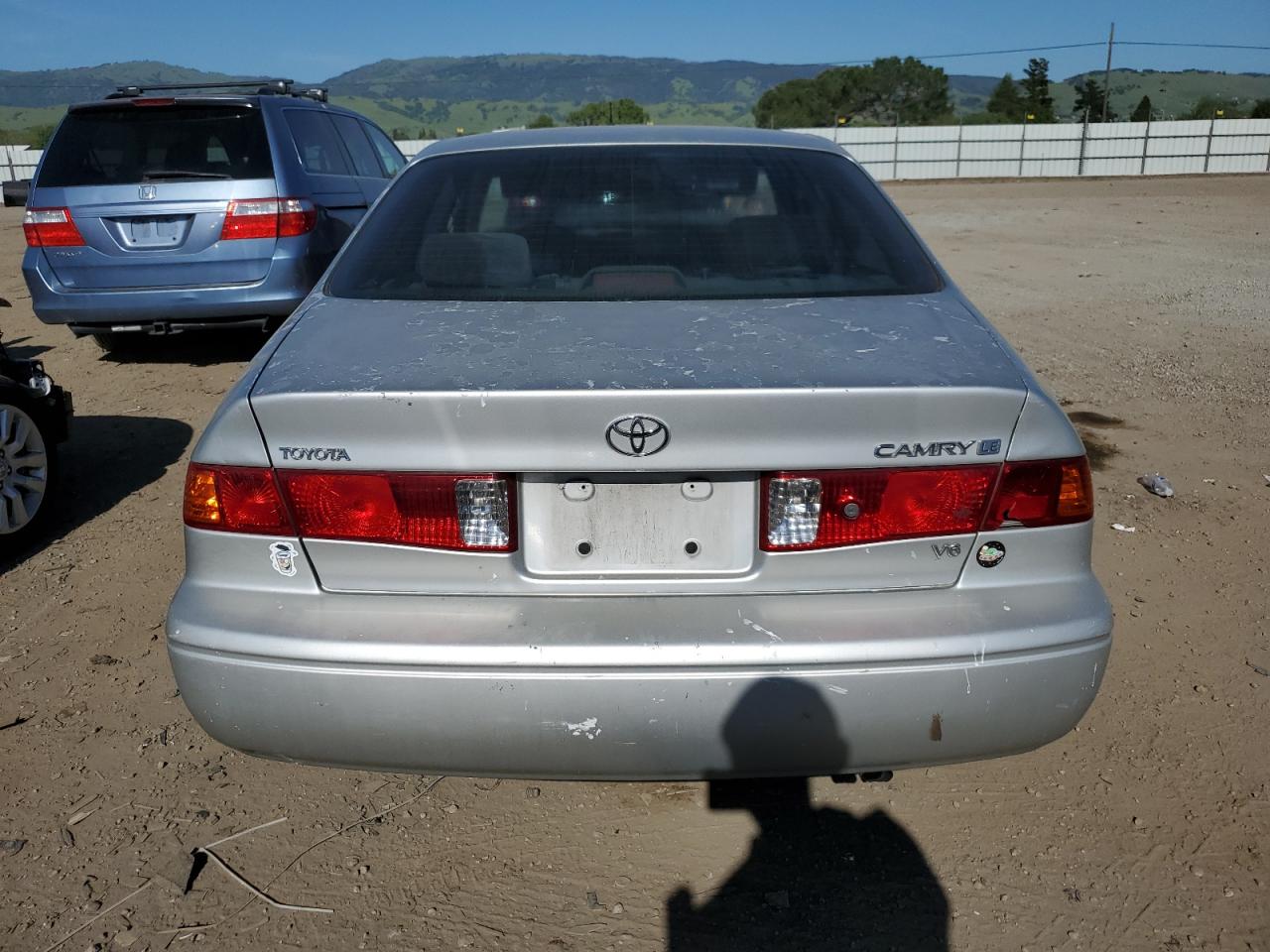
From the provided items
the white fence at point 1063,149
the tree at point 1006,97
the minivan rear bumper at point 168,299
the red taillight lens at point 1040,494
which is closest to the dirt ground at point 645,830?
the red taillight lens at point 1040,494

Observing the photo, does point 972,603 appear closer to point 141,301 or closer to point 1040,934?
point 1040,934

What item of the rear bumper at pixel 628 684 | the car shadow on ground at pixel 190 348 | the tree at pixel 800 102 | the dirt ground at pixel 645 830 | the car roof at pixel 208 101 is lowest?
the tree at pixel 800 102

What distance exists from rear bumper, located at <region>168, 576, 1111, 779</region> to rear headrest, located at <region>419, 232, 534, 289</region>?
95 centimetres

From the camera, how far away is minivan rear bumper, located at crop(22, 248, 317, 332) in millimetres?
6602

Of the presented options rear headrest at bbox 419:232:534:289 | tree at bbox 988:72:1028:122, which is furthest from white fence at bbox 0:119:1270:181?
tree at bbox 988:72:1028:122

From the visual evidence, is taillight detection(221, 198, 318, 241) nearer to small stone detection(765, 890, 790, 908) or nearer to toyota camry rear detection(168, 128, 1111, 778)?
toyota camry rear detection(168, 128, 1111, 778)

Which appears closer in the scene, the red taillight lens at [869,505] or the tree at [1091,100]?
the red taillight lens at [869,505]

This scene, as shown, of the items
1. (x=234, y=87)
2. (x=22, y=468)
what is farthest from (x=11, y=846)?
(x=234, y=87)

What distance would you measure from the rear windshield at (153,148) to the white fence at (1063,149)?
33701 millimetres

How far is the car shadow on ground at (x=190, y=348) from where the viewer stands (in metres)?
7.71

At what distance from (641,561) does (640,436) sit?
0.87ft

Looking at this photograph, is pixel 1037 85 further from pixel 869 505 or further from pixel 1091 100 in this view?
pixel 869 505

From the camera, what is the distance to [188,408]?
6.33 meters

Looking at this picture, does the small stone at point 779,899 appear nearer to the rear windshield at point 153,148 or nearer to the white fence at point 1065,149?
the rear windshield at point 153,148
